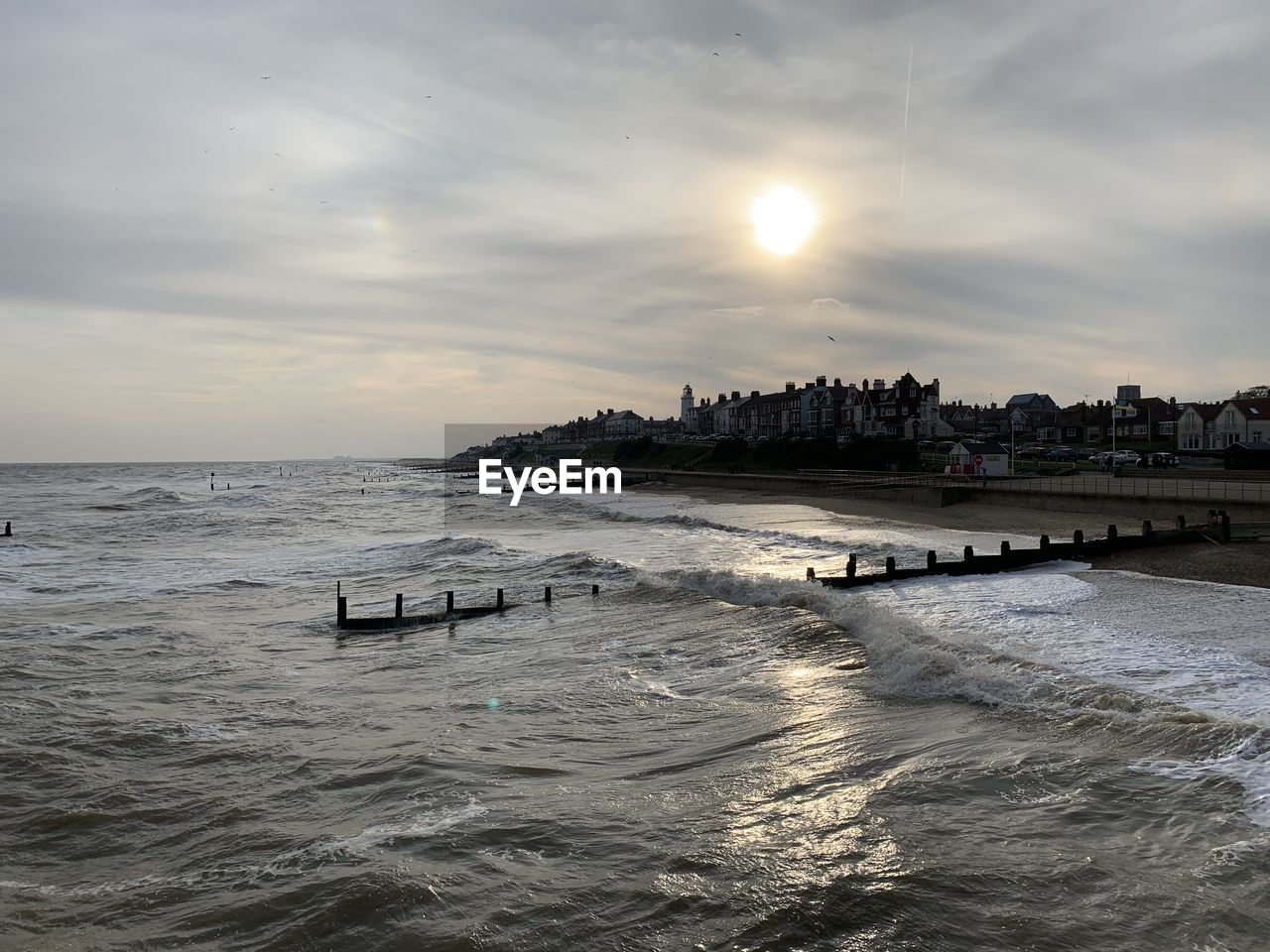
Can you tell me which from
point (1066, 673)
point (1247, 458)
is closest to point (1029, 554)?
point (1066, 673)

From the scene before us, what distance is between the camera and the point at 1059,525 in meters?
40.0

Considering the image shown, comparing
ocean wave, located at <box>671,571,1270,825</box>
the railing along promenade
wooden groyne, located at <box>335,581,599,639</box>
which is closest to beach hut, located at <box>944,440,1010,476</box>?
the railing along promenade

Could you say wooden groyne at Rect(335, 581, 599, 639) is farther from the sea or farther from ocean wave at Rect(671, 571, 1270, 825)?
ocean wave at Rect(671, 571, 1270, 825)

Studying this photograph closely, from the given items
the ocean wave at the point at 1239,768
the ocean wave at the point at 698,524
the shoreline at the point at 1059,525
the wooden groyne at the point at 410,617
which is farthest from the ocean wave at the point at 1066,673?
the ocean wave at the point at 698,524

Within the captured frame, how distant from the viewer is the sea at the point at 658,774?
6.79 meters

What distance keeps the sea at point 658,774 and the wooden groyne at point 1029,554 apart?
5.50 feet

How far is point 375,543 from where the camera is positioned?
138 feet

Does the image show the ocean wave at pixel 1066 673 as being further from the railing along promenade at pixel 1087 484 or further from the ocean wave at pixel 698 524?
the railing along promenade at pixel 1087 484

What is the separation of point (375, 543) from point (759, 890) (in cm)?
3804

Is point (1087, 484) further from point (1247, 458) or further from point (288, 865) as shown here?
point (288, 865)

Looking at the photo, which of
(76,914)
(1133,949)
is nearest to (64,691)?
(76,914)

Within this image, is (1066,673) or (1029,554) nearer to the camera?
(1066,673)

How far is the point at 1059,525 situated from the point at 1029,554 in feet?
51.3

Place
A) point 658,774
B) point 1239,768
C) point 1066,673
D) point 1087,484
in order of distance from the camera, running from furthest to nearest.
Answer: point 1087,484 → point 1066,673 → point 658,774 → point 1239,768
